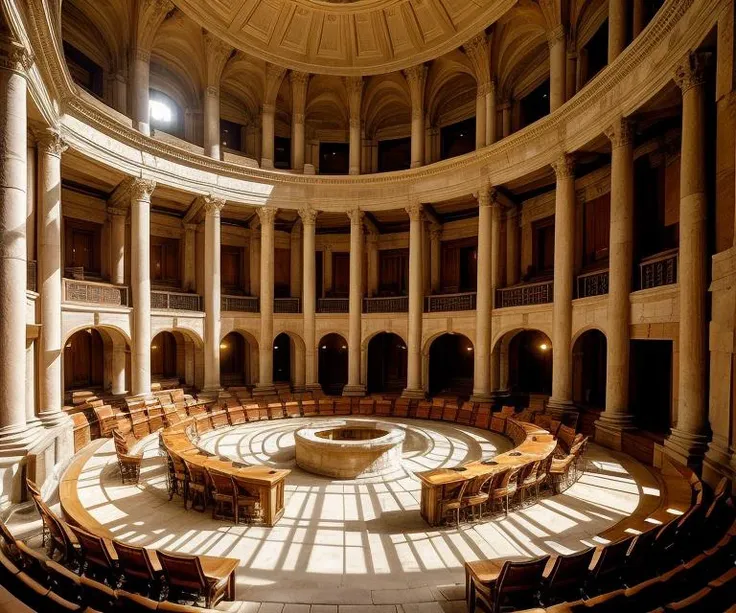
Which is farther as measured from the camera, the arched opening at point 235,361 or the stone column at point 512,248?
the arched opening at point 235,361

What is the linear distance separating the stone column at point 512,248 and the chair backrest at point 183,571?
1707 centimetres

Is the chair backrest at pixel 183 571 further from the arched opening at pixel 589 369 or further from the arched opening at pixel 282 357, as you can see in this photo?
the arched opening at pixel 282 357

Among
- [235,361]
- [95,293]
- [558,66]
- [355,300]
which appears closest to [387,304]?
[355,300]

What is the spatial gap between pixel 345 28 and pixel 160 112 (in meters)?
8.83

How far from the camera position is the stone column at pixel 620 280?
39.1 ft

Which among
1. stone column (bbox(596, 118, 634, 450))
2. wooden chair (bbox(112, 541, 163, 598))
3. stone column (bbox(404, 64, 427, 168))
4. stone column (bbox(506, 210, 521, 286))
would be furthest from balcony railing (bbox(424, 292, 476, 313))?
wooden chair (bbox(112, 541, 163, 598))

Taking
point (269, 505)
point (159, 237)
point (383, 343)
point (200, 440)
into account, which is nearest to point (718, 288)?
point (269, 505)

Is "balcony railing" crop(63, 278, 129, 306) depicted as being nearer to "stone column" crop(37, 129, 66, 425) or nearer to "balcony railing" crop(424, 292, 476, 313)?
"stone column" crop(37, 129, 66, 425)

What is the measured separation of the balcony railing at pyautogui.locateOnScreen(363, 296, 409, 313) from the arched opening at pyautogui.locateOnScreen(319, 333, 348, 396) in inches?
Answer: 137

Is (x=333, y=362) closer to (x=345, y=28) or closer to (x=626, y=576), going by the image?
(x=345, y=28)

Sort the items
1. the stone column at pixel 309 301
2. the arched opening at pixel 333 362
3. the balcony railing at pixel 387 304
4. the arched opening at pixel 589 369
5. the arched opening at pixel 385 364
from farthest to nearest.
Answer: the arched opening at pixel 333 362
the arched opening at pixel 385 364
the balcony railing at pixel 387 304
the stone column at pixel 309 301
the arched opening at pixel 589 369

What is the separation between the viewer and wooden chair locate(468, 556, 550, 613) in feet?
16.0

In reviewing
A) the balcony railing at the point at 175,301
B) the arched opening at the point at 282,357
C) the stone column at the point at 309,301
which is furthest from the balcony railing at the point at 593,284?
the balcony railing at the point at 175,301

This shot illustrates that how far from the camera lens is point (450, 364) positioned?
73.2 feet
